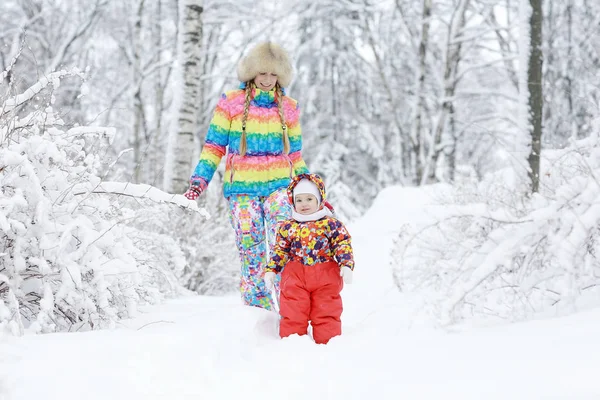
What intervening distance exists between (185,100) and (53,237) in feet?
11.5

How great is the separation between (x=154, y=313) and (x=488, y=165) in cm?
2070

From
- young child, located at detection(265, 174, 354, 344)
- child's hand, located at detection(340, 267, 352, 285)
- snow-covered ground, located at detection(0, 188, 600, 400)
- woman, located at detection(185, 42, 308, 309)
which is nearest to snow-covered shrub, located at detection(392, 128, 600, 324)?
snow-covered ground, located at detection(0, 188, 600, 400)

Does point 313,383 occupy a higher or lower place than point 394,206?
higher

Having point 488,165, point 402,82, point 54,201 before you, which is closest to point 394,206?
point 54,201

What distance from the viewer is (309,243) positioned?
114 inches

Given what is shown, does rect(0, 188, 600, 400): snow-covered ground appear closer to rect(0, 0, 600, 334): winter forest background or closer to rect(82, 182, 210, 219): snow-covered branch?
rect(0, 0, 600, 334): winter forest background

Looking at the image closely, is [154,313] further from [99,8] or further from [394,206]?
[99,8]

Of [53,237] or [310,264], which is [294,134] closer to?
[310,264]

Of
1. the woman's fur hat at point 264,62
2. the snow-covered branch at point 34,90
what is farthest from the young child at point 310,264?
the snow-covered branch at point 34,90

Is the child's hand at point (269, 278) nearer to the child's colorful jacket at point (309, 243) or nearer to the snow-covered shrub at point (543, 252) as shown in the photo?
the child's colorful jacket at point (309, 243)

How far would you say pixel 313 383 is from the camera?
6.13 ft

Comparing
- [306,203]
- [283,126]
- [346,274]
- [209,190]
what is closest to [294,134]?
[283,126]

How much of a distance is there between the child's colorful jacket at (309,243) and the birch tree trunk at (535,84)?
9.14ft

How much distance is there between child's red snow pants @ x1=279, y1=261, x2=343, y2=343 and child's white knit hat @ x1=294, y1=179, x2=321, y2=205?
0.41 metres
